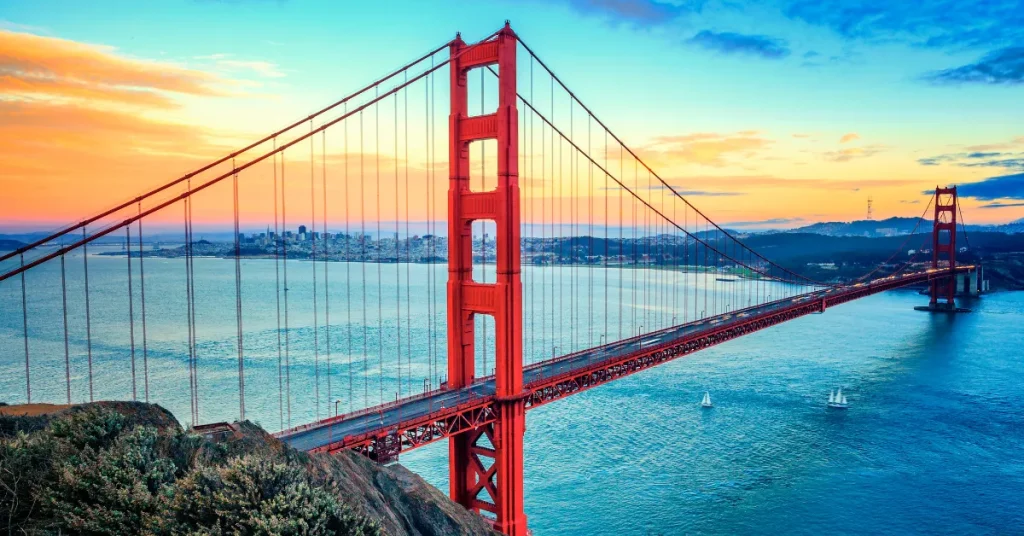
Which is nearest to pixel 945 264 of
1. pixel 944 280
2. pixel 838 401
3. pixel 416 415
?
pixel 944 280

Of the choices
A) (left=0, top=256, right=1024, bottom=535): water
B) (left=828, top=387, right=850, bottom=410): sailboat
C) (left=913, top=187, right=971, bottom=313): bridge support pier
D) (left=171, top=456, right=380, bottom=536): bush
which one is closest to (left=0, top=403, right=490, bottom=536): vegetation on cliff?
(left=171, top=456, right=380, bottom=536): bush

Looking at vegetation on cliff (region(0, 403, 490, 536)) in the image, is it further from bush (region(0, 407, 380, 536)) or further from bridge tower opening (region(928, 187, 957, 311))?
bridge tower opening (region(928, 187, 957, 311))

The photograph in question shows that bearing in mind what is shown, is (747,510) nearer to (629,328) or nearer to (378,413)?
(378,413)

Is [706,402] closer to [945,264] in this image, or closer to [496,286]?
[496,286]

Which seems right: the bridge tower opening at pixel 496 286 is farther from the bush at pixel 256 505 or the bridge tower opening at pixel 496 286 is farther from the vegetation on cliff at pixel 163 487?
the bush at pixel 256 505

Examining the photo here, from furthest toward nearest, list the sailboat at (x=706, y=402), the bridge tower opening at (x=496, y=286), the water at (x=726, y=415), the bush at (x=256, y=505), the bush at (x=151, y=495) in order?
the sailboat at (x=706, y=402) < the water at (x=726, y=415) < the bridge tower opening at (x=496, y=286) < the bush at (x=151, y=495) < the bush at (x=256, y=505)

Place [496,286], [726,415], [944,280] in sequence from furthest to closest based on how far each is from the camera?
[944,280] → [726,415] → [496,286]

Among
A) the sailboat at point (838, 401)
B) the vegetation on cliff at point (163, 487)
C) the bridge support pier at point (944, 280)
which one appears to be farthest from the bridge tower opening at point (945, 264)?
the vegetation on cliff at point (163, 487)

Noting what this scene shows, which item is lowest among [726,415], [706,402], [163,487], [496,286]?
[726,415]
